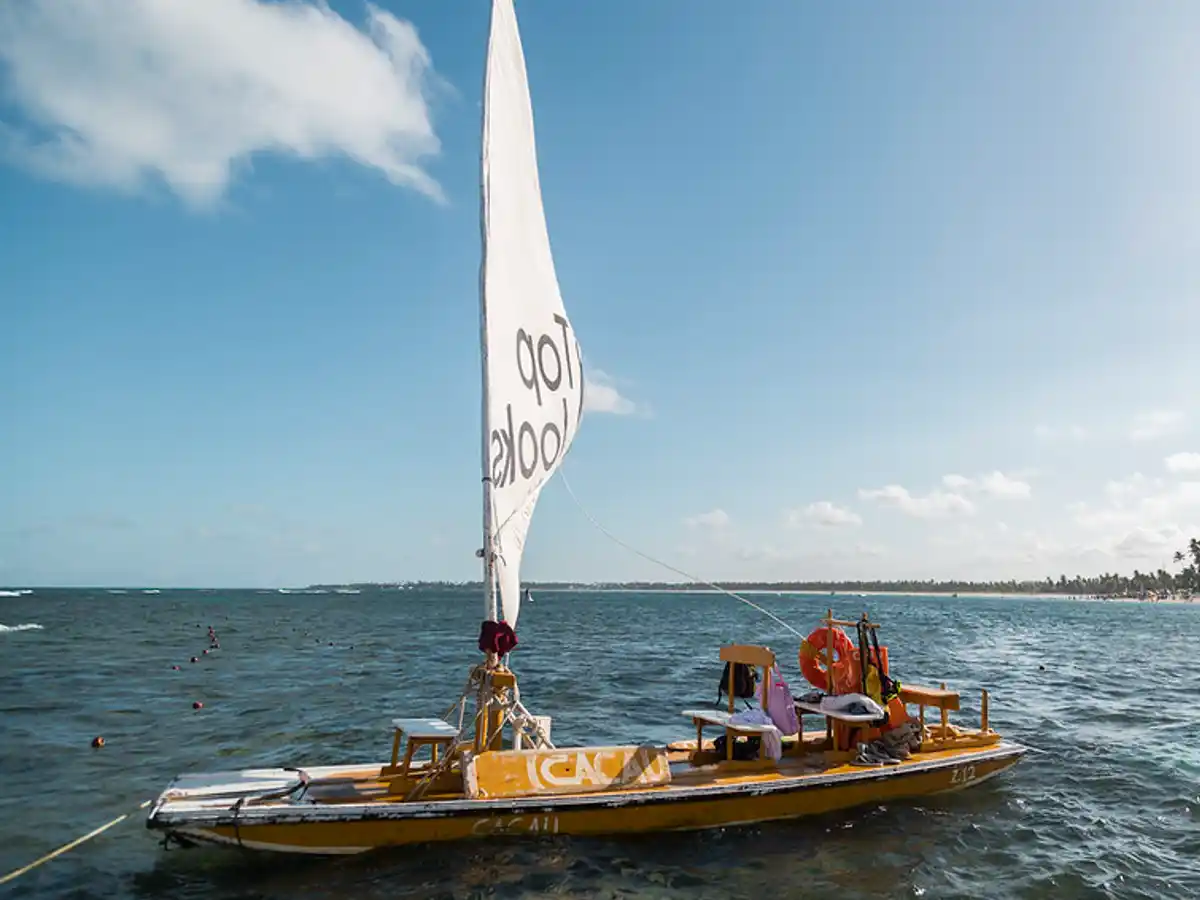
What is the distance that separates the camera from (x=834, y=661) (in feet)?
49.7

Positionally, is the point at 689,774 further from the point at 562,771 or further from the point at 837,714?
the point at 837,714

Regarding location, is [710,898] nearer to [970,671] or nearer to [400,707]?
[400,707]

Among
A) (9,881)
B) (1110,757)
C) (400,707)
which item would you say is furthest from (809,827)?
(400,707)

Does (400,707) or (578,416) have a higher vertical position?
(578,416)

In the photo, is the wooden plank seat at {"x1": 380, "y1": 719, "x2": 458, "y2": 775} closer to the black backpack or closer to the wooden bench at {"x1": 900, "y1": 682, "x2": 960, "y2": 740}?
the black backpack

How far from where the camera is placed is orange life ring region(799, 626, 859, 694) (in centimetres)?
1497

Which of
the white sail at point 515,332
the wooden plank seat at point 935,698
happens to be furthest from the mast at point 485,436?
the wooden plank seat at point 935,698

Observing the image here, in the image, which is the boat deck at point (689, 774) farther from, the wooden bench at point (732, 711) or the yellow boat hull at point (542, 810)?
the wooden bench at point (732, 711)

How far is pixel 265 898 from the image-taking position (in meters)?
9.88

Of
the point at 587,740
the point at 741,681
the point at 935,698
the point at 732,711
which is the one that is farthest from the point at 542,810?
the point at 587,740

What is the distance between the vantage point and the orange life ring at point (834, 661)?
15.0 m

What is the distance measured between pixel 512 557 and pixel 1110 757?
16406mm

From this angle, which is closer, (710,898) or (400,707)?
(710,898)

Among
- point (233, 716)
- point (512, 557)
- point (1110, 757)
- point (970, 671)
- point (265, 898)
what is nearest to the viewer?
point (265, 898)
